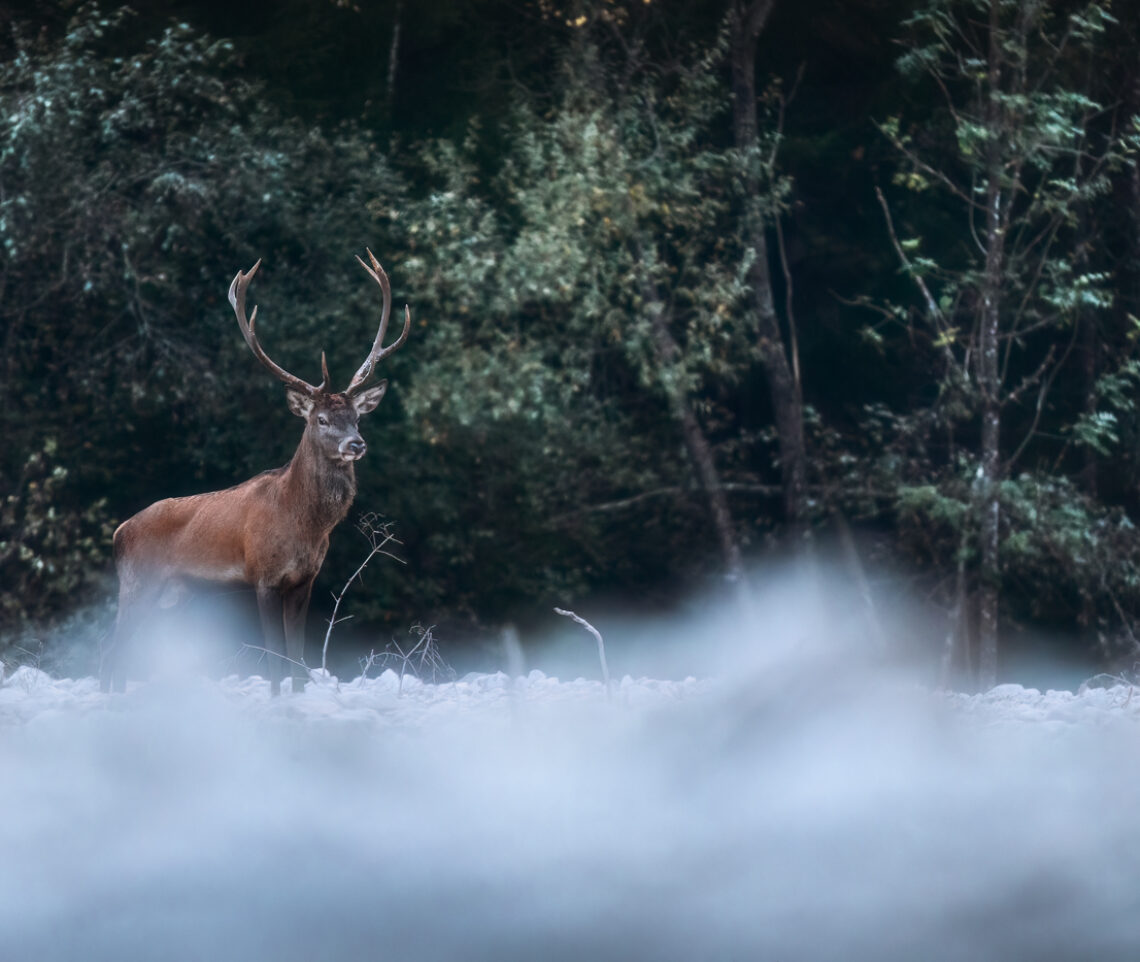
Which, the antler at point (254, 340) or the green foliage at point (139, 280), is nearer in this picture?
the antler at point (254, 340)

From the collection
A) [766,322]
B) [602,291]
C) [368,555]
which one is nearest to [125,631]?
[368,555]

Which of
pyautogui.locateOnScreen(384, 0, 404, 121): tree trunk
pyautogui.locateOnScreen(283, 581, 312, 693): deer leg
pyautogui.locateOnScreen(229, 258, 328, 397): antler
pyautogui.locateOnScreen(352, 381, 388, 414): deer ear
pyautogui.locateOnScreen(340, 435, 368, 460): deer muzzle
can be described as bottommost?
pyautogui.locateOnScreen(283, 581, 312, 693): deer leg

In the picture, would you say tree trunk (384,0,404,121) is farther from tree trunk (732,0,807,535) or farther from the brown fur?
the brown fur

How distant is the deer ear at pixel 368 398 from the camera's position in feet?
18.1

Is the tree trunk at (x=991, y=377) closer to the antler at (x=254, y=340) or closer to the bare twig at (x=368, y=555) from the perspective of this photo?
the bare twig at (x=368, y=555)

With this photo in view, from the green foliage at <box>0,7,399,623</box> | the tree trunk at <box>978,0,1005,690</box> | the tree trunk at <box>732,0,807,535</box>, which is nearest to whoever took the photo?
the green foliage at <box>0,7,399,623</box>

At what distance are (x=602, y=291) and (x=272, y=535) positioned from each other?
13.5 feet

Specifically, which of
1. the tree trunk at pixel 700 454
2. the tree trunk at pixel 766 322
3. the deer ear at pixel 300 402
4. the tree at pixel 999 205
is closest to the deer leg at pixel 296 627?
the deer ear at pixel 300 402

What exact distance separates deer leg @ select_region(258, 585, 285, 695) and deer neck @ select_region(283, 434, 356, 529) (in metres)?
0.31

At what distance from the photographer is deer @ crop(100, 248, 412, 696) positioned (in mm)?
5441

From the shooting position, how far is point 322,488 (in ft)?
18.0

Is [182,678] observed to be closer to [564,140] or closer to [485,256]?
[485,256]

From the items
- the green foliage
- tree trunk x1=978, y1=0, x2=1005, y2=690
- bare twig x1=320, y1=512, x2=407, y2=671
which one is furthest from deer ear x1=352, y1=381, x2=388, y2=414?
tree trunk x1=978, y1=0, x2=1005, y2=690

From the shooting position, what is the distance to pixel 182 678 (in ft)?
17.6
